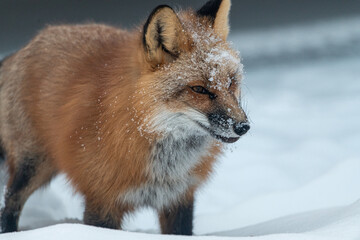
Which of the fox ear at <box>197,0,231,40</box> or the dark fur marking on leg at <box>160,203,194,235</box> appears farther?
the dark fur marking on leg at <box>160,203,194,235</box>

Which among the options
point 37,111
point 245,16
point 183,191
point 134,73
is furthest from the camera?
point 245,16

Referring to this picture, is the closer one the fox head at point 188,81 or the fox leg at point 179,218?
the fox head at point 188,81

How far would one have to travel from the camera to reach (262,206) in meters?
3.59

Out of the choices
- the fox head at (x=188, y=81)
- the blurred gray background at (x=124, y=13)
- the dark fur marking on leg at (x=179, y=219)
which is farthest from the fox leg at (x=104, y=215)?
the blurred gray background at (x=124, y=13)

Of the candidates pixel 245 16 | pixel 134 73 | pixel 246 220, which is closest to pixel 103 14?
pixel 245 16

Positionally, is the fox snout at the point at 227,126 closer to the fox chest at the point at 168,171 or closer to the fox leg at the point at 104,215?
the fox chest at the point at 168,171

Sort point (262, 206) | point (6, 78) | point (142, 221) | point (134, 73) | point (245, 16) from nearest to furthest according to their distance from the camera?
point (134, 73) < point (6, 78) < point (262, 206) < point (142, 221) < point (245, 16)

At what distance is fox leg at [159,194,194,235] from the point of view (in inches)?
106

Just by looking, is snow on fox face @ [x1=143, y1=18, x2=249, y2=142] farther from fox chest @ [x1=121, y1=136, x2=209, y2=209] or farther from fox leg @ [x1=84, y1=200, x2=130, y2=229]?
fox leg @ [x1=84, y1=200, x2=130, y2=229]

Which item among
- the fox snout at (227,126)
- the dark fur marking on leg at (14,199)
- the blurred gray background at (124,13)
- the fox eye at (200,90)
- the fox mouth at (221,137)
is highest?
the blurred gray background at (124,13)

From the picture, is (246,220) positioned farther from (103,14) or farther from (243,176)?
(103,14)

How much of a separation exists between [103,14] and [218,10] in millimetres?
4995

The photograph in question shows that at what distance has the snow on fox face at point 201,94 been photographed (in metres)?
2.16

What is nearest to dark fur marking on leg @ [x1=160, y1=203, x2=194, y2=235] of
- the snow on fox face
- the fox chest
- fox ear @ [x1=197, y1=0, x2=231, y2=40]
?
the fox chest
